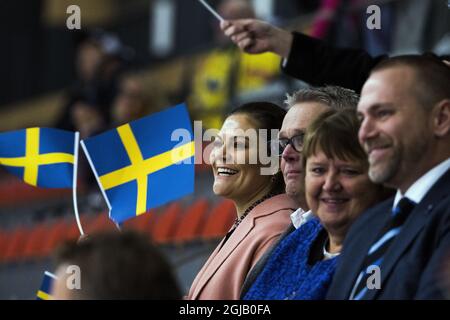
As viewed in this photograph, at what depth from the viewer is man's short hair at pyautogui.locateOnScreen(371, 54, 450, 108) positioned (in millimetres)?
3830

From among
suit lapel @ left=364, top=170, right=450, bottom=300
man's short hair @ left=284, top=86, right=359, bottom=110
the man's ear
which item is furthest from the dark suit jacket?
man's short hair @ left=284, top=86, right=359, bottom=110

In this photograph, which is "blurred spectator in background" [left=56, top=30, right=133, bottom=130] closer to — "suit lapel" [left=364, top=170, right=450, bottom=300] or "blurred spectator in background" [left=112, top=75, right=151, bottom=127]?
"blurred spectator in background" [left=112, top=75, right=151, bottom=127]

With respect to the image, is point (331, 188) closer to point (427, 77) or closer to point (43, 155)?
point (427, 77)

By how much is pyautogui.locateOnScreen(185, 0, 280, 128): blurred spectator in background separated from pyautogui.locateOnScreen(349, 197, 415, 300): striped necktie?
23.7ft

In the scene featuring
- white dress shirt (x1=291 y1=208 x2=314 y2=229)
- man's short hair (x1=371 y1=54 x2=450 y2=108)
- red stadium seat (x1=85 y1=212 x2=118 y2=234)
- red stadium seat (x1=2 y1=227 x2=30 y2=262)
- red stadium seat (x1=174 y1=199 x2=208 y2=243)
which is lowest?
red stadium seat (x1=2 y1=227 x2=30 y2=262)

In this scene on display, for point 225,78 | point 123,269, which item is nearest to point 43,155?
point 123,269

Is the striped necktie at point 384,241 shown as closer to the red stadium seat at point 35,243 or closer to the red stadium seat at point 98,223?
the red stadium seat at point 98,223

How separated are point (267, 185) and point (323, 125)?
40.2 inches

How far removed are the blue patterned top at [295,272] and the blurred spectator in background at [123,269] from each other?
807 millimetres

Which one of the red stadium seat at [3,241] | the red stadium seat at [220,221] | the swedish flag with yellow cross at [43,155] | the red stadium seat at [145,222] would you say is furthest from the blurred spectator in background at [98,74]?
the swedish flag with yellow cross at [43,155]

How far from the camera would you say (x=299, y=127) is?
475 centimetres

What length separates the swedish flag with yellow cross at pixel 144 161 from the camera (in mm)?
5391

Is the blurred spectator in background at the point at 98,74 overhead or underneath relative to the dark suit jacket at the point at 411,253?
underneath
